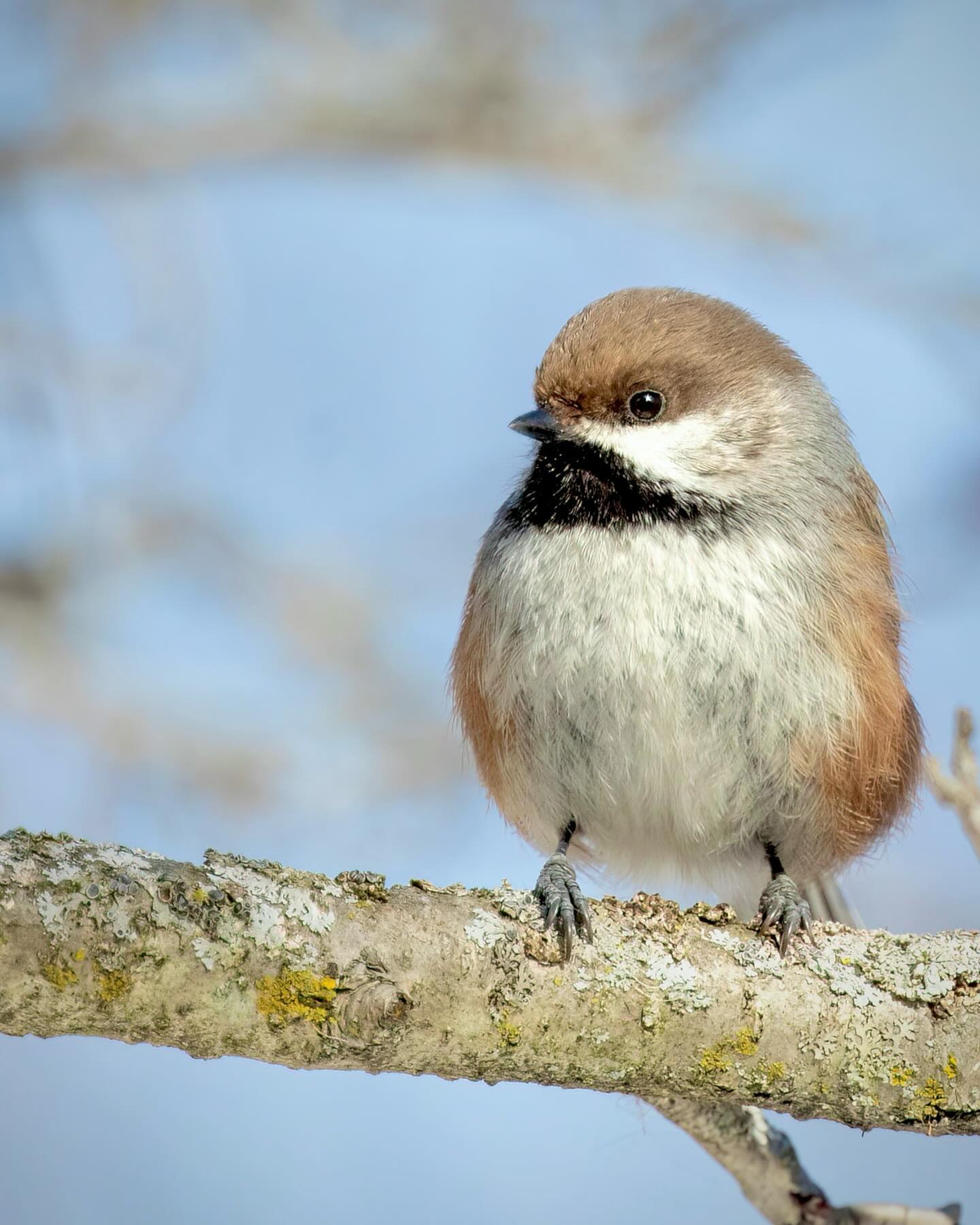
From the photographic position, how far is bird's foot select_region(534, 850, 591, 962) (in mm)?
3195

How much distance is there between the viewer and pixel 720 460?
412 centimetres

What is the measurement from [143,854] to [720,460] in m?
2.28

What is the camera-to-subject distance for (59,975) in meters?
2.61

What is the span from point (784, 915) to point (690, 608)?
972 mm

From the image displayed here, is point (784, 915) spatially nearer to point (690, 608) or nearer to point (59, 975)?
point (690, 608)

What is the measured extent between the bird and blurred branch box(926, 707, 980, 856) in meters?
1.00

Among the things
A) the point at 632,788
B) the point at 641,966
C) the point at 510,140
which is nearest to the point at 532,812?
the point at 632,788

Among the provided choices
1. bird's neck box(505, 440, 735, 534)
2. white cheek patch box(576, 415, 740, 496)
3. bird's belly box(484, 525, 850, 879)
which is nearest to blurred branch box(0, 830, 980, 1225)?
bird's belly box(484, 525, 850, 879)

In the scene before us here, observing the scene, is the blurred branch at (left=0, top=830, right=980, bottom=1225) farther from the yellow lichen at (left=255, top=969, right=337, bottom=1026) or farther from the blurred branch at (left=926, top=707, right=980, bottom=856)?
the blurred branch at (left=926, top=707, right=980, bottom=856)

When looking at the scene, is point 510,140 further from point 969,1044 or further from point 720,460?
point 969,1044

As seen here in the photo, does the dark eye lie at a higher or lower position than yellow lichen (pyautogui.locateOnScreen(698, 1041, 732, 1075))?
higher

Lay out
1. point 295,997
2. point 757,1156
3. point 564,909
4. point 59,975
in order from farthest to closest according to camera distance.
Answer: point 757,1156 → point 564,909 → point 295,997 → point 59,975

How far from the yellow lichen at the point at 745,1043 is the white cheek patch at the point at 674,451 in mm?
1712

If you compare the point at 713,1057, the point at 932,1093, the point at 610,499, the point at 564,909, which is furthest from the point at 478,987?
the point at 610,499
